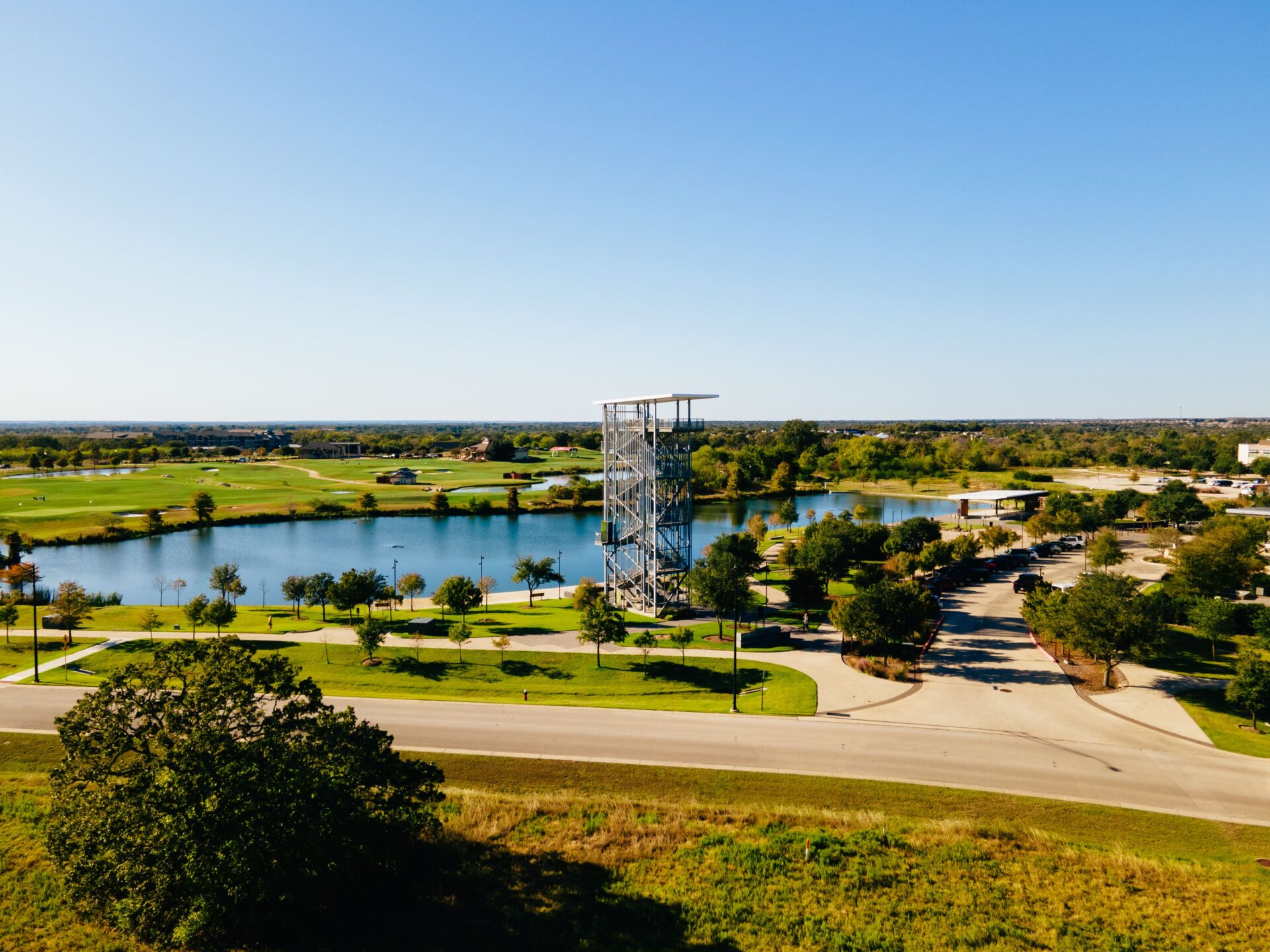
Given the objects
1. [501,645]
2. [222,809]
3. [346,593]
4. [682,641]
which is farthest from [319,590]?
[222,809]

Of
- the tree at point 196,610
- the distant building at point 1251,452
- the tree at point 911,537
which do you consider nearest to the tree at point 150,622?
the tree at point 196,610

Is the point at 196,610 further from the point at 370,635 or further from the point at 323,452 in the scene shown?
the point at 323,452

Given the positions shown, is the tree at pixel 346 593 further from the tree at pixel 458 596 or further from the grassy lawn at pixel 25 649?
the grassy lawn at pixel 25 649

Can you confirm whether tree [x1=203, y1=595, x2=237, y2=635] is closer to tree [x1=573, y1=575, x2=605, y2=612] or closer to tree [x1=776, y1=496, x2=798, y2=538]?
tree [x1=573, y1=575, x2=605, y2=612]

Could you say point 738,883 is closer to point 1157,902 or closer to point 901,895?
point 901,895

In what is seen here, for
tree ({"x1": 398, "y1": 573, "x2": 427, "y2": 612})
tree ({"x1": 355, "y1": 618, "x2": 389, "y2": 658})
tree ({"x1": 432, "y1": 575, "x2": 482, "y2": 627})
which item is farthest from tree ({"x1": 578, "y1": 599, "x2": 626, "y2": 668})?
tree ({"x1": 398, "y1": 573, "x2": 427, "y2": 612})

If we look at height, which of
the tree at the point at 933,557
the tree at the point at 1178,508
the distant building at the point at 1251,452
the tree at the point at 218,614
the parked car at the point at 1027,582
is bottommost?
the parked car at the point at 1027,582

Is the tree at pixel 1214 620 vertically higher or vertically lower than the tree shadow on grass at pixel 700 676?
higher
